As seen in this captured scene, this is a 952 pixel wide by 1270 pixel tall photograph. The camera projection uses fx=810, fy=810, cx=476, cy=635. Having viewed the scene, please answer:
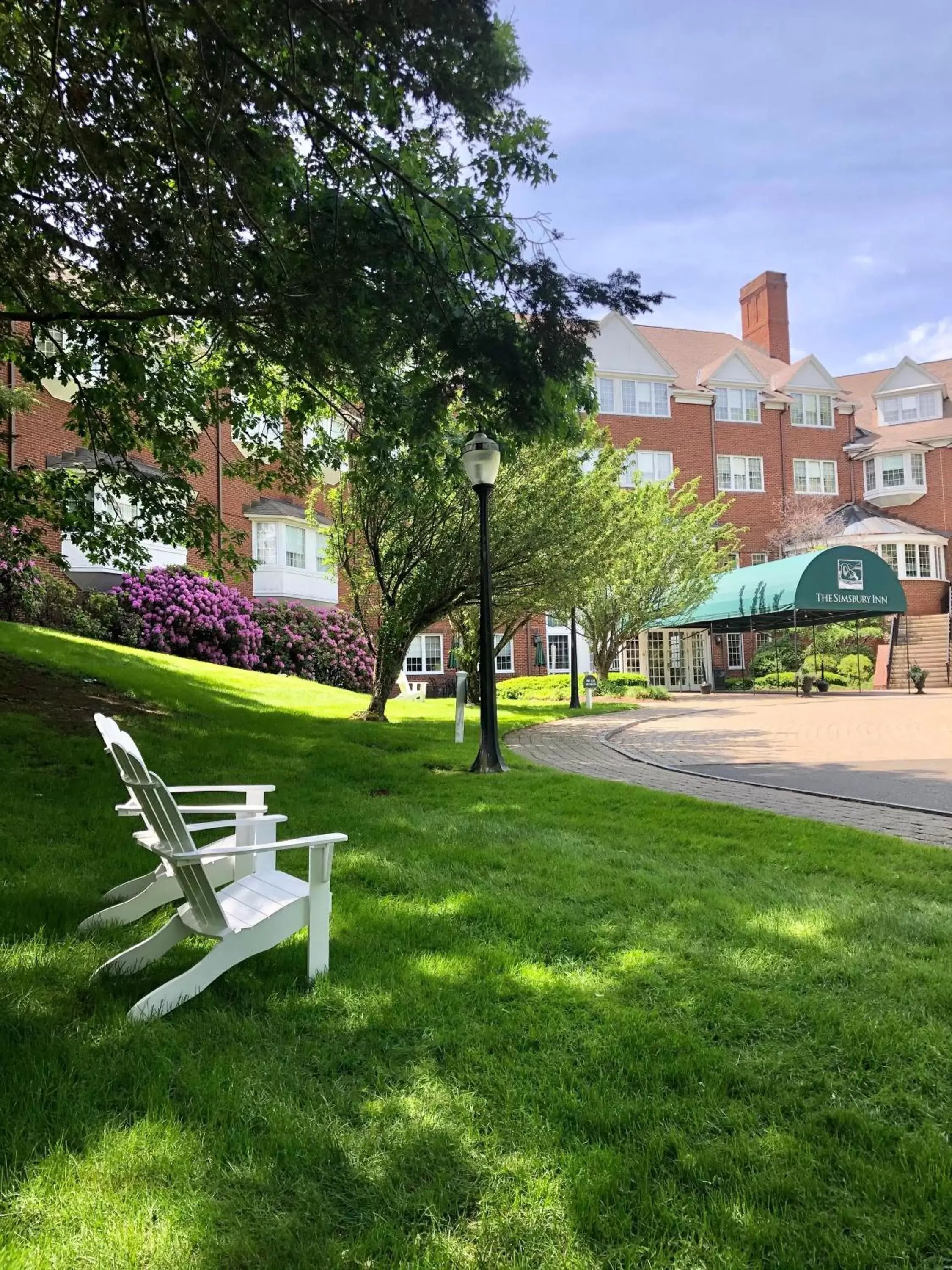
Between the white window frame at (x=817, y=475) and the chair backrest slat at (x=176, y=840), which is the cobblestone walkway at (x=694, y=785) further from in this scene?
the white window frame at (x=817, y=475)

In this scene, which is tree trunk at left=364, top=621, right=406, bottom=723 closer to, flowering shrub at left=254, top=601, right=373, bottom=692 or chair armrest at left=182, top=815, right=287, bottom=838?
flowering shrub at left=254, top=601, right=373, bottom=692

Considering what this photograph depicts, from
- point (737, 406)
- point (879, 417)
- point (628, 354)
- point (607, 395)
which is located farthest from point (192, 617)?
point (879, 417)

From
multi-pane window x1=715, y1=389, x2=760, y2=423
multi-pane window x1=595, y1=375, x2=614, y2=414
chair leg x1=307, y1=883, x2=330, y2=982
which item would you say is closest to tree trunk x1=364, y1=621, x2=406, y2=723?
chair leg x1=307, y1=883, x2=330, y2=982

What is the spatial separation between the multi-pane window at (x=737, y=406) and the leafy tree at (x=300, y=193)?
3227cm

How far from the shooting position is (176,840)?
118 inches

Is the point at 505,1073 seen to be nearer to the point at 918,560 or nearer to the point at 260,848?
the point at 260,848

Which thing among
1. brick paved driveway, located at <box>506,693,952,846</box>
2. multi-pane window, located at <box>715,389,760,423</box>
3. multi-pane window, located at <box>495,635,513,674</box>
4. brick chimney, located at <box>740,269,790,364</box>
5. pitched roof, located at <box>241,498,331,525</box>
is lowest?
brick paved driveway, located at <box>506,693,952,846</box>

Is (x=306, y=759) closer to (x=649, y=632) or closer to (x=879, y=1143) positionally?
(x=879, y=1143)

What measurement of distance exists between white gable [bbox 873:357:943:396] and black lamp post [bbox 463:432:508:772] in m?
37.6

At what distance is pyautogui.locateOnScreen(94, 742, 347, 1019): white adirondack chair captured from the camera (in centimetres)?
286

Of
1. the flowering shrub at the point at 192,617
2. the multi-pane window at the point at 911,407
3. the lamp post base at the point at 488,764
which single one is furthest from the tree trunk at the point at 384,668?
the multi-pane window at the point at 911,407

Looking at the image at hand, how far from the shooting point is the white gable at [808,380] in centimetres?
3744

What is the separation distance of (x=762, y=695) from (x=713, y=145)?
2038 cm

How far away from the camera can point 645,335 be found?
1559 inches
